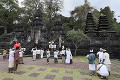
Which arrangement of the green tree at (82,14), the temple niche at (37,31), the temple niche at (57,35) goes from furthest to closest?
the green tree at (82,14)
the temple niche at (37,31)
the temple niche at (57,35)

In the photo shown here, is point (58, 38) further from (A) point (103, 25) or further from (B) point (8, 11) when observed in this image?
(B) point (8, 11)

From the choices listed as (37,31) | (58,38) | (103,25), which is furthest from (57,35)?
(103,25)

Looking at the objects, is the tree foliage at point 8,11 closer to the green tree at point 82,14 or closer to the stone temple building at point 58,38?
the stone temple building at point 58,38

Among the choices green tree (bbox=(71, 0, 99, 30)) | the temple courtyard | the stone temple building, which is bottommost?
the temple courtyard

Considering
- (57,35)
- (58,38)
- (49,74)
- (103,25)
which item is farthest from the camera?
(103,25)

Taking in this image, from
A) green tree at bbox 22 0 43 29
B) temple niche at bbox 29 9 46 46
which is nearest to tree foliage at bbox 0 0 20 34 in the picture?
green tree at bbox 22 0 43 29

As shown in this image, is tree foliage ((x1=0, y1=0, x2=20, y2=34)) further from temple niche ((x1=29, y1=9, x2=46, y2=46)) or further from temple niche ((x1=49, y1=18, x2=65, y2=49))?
temple niche ((x1=49, y1=18, x2=65, y2=49))

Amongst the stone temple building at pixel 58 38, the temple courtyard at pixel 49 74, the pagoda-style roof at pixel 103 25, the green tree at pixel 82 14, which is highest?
the green tree at pixel 82 14

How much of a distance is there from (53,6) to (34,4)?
8125 millimetres

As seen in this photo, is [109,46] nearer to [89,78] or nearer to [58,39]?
[58,39]

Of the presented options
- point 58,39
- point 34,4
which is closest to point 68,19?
point 34,4

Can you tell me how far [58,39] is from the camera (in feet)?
76.7

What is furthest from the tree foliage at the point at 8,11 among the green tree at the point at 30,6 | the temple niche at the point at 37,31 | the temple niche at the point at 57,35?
the temple niche at the point at 57,35

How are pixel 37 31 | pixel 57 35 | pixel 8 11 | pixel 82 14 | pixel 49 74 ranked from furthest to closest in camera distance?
pixel 8 11 < pixel 82 14 < pixel 37 31 < pixel 57 35 < pixel 49 74
